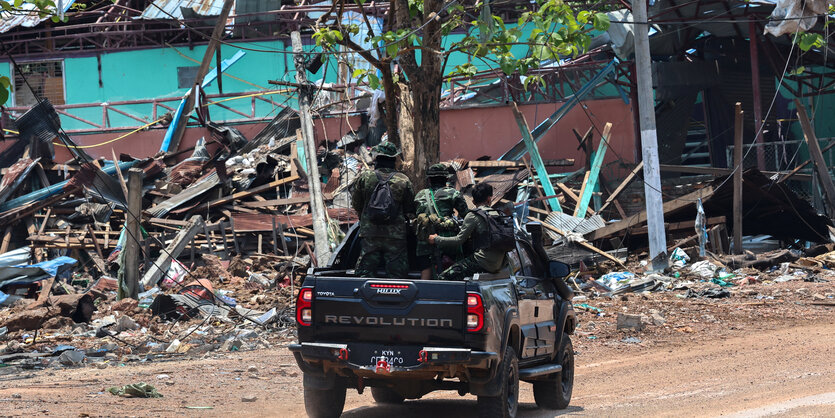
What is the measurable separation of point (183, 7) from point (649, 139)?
18.0 m

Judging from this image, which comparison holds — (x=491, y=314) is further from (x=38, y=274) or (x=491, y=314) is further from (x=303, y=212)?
(x=303, y=212)

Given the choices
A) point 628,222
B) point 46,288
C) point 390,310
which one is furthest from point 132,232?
point 628,222

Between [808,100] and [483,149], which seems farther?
[808,100]

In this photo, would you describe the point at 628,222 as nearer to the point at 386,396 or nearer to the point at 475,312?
the point at 386,396

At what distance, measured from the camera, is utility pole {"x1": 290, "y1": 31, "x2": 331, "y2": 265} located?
14188mm

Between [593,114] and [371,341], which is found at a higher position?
[593,114]

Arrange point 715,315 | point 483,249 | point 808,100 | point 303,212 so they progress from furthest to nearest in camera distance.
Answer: point 808,100, point 303,212, point 715,315, point 483,249

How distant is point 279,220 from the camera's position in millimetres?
19844

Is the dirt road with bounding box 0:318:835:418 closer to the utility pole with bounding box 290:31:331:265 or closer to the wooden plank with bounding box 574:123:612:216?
the utility pole with bounding box 290:31:331:265

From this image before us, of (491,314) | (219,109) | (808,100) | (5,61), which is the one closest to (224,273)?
(219,109)

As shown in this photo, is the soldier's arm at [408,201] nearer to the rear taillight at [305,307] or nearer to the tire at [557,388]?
the rear taillight at [305,307]

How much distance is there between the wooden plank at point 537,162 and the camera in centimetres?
1995

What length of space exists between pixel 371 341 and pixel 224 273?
1207 cm

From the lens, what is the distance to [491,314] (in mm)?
6324
